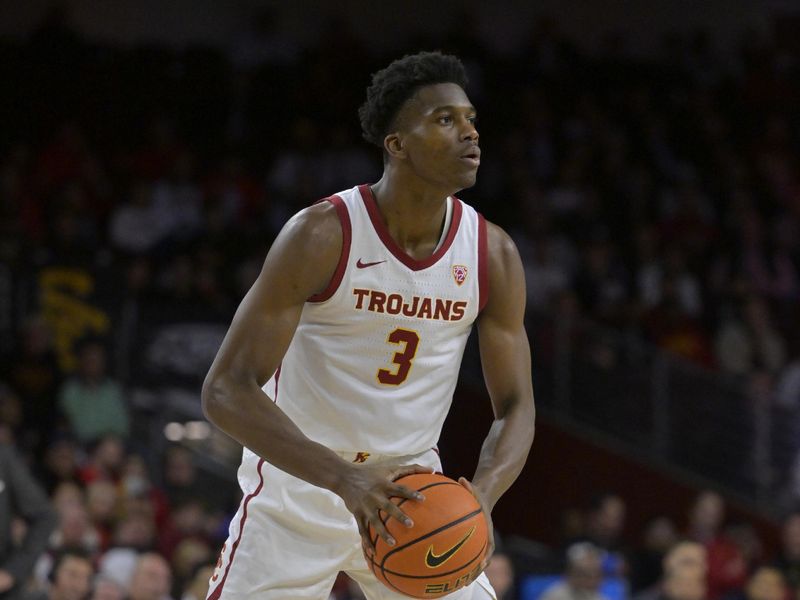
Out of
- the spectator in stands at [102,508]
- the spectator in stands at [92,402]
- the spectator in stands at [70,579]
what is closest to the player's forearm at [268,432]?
the spectator in stands at [70,579]

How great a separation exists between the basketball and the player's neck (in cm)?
81

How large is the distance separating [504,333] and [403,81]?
850 millimetres

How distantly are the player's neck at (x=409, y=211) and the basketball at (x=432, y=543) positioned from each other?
2.66 feet

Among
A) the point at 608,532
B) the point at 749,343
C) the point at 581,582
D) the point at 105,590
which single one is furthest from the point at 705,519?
the point at 105,590

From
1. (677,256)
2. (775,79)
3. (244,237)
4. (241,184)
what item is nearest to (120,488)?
(244,237)

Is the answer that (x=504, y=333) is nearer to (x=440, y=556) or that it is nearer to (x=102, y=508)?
(x=440, y=556)

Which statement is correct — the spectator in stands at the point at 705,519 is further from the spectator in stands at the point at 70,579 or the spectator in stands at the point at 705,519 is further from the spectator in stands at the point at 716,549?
the spectator in stands at the point at 70,579

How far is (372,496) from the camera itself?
150 inches

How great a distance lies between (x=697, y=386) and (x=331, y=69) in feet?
17.1

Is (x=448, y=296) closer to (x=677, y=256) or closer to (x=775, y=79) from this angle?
(x=677, y=256)

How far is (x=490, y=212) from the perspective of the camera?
13.2 m

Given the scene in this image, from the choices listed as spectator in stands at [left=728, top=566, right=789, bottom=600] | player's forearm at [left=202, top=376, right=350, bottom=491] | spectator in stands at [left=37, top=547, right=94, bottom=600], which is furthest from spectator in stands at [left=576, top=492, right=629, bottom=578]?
player's forearm at [left=202, top=376, right=350, bottom=491]

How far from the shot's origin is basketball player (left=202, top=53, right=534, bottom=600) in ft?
13.6

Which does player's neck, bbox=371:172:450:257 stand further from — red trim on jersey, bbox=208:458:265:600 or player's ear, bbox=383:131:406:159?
red trim on jersey, bbox=208:458:265:600
